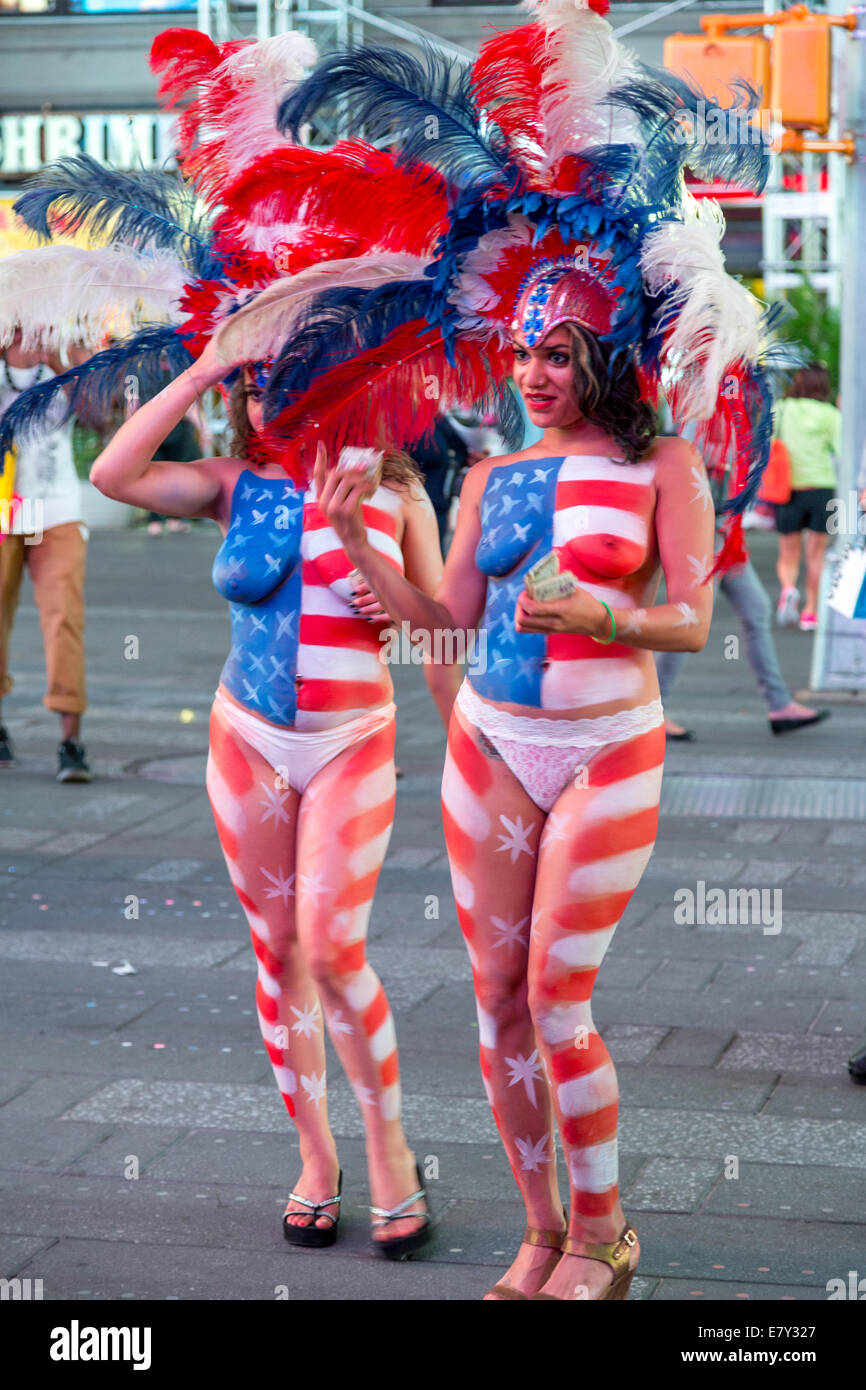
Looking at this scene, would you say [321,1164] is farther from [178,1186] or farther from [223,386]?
[223,386]

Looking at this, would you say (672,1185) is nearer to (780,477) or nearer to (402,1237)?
(402,1237)

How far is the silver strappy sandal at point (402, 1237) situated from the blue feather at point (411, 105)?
2.00 m

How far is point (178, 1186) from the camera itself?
4.01 m

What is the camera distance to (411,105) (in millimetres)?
3258

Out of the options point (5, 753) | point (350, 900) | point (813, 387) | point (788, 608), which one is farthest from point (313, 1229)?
point (813, 387)

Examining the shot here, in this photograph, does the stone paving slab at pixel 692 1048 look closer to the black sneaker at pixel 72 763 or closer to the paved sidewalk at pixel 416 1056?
the paved sidewalk at pixel 416 1056

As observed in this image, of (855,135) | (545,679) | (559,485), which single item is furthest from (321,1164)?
(855,135)

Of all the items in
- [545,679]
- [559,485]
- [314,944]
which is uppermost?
[559,485]

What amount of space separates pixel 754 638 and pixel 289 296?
6.02 m

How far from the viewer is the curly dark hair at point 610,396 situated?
10.6 feet

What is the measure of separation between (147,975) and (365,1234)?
191 cm

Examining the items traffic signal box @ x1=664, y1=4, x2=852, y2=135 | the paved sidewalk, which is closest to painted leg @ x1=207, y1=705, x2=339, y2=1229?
the paved sidewalk

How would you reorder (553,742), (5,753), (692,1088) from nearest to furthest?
(553,742), (692,1088), (5,753)

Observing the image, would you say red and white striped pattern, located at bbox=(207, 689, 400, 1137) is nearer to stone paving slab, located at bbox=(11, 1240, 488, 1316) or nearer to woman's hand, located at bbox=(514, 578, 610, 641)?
stone paving slab, located at bbox=(11, 1240, 488, 1316)
